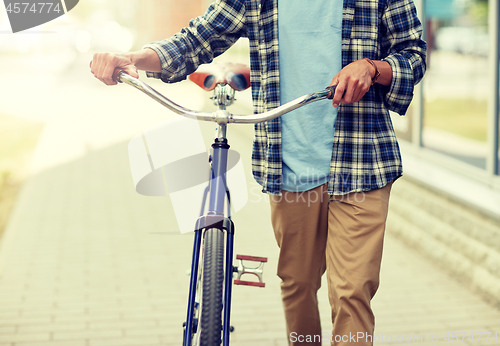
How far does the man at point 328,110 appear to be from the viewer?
228 centimetres

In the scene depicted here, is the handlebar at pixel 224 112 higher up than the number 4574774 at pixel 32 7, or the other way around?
the number 4574774 at pixel 32 7

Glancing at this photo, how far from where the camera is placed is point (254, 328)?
12.5 feet

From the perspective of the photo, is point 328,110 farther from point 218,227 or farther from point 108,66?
point 108,66

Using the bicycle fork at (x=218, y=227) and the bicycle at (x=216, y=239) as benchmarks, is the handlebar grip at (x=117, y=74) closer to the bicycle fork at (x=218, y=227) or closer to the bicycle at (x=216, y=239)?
the bicycle at (x=216, y=239)

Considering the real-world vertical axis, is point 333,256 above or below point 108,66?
below

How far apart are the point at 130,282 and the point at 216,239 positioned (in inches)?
107

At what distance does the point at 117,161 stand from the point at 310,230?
7.30 metres

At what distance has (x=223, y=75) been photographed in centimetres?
246

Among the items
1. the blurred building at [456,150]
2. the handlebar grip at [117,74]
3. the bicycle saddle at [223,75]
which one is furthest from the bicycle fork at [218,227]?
the blurred building at [456,150]

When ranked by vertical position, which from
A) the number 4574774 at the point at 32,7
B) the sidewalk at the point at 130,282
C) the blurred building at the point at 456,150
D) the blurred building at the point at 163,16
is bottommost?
the sidewalk at the point at 130,282

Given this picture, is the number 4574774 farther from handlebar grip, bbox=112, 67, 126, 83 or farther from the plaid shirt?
handlebar grip, bbox=112, 67, 126, 83

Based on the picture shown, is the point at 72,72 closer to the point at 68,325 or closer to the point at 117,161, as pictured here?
the point at 117,161

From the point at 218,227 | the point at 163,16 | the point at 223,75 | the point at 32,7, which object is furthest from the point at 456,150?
the point at 163,16

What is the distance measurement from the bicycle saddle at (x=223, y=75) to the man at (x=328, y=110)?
0.14 feet
